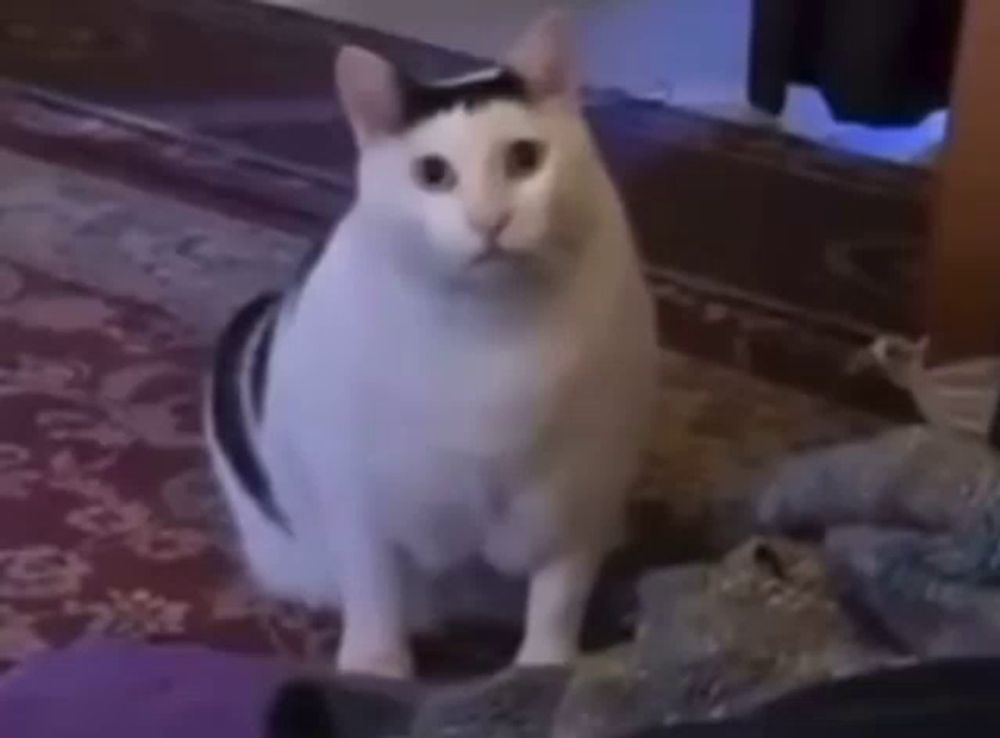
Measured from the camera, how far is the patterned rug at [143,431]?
152 cm

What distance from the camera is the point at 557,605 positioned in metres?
1.43

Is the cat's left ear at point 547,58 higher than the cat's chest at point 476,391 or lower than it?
higher

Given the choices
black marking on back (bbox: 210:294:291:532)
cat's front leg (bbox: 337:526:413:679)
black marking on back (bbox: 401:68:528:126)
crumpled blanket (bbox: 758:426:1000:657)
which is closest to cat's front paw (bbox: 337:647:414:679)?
cat's front leg (bbox: 337:526:413:679)

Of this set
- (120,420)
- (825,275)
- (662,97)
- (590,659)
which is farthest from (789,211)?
(590,659)

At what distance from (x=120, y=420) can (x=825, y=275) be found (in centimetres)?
64

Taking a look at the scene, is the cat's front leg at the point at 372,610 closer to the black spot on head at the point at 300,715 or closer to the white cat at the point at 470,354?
the white cat at the point at 470,354

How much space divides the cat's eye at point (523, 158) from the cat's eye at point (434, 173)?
3cm

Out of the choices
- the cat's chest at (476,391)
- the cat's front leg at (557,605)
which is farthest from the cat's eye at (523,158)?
the cat's front leg at (557,605)

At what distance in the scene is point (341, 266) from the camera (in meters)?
1.37

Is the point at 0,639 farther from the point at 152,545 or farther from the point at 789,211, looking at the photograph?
the point at 789,211

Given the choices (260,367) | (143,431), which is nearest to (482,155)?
(260,367)

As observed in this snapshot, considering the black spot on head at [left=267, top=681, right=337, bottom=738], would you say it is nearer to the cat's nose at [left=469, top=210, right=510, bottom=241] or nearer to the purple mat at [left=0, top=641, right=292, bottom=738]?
the purple mat at [left=0, top=641, right=292, bottom=738]

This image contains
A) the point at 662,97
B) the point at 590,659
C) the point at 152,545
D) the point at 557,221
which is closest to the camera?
the point at 590,659

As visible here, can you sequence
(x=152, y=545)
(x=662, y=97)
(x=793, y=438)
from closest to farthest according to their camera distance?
(x=152, y=545)
(x=793, y=438)
(x=662, y=97)
